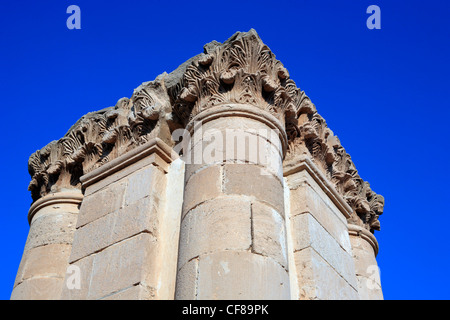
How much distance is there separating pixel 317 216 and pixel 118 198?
7.04 ft

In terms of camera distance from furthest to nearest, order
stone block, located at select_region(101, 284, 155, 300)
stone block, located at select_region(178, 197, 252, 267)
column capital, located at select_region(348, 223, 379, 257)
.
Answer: column capital, located at select_region(348, 223, 379, 257), stone block, located at select_region(101, 284, 155, 300), stone block, located at select_region(178, 197, 252, 267)

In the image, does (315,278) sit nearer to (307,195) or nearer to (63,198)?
(307,195)

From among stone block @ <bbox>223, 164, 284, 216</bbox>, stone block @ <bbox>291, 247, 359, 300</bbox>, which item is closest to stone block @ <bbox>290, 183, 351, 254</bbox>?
stone block @ <bbox>291, 247, 359, 300</bbox>

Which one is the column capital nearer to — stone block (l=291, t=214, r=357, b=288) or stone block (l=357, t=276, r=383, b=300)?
stone block (l=357, t=276, r=383, b=300)

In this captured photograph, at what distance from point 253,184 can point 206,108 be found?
123 cm

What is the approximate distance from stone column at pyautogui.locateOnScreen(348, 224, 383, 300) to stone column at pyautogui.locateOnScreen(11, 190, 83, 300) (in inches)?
148

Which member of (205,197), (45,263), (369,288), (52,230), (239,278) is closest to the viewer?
(239,278)

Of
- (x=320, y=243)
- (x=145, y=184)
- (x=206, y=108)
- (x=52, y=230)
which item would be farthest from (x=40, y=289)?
(x=320, y=243)

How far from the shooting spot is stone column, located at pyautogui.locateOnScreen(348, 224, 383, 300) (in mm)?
7079

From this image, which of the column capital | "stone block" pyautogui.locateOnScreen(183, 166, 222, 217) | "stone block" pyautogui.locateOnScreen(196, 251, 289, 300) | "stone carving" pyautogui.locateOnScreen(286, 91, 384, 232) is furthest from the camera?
the column capital

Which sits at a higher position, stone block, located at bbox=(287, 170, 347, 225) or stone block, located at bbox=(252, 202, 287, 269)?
stone block, located at bbox=(287, 170, 347, 225)

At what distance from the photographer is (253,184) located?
4.64 metres

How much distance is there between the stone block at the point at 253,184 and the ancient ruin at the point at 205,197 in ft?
0.04
